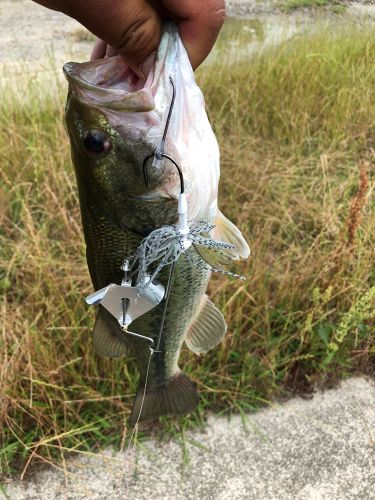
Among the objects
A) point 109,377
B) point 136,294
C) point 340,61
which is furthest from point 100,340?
point 340,61

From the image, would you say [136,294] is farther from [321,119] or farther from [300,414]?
[321,119]

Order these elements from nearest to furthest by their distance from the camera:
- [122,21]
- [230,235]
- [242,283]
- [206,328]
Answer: [122,21]
[230,235]
[206,328]
[242,283]

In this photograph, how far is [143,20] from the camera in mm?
1003

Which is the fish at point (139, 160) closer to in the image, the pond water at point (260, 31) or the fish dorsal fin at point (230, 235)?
the fish dorsal fin at point (230, 235)

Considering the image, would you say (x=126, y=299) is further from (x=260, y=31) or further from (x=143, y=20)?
(x=260, y=31)

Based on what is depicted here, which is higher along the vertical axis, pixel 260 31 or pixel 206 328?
pixel 260 31

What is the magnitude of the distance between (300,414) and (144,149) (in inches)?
60.3

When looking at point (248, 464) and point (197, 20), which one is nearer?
point (197, 20)

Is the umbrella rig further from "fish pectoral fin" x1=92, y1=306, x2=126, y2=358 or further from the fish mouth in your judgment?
"fish pectoral fin" x1=92, y1=306, x2=126, y2=358

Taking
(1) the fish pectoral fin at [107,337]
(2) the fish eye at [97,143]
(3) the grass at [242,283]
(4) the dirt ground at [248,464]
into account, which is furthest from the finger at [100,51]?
(4) the dirt ground at [248,464]

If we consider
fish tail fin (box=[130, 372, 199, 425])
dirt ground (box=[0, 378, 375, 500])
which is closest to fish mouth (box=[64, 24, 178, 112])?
fish tail fin (box=[130, 372, 199, 425])

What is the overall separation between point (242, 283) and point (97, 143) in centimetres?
134

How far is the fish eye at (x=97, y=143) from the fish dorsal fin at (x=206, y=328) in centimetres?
55

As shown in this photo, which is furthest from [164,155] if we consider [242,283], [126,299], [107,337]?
[242,283]
